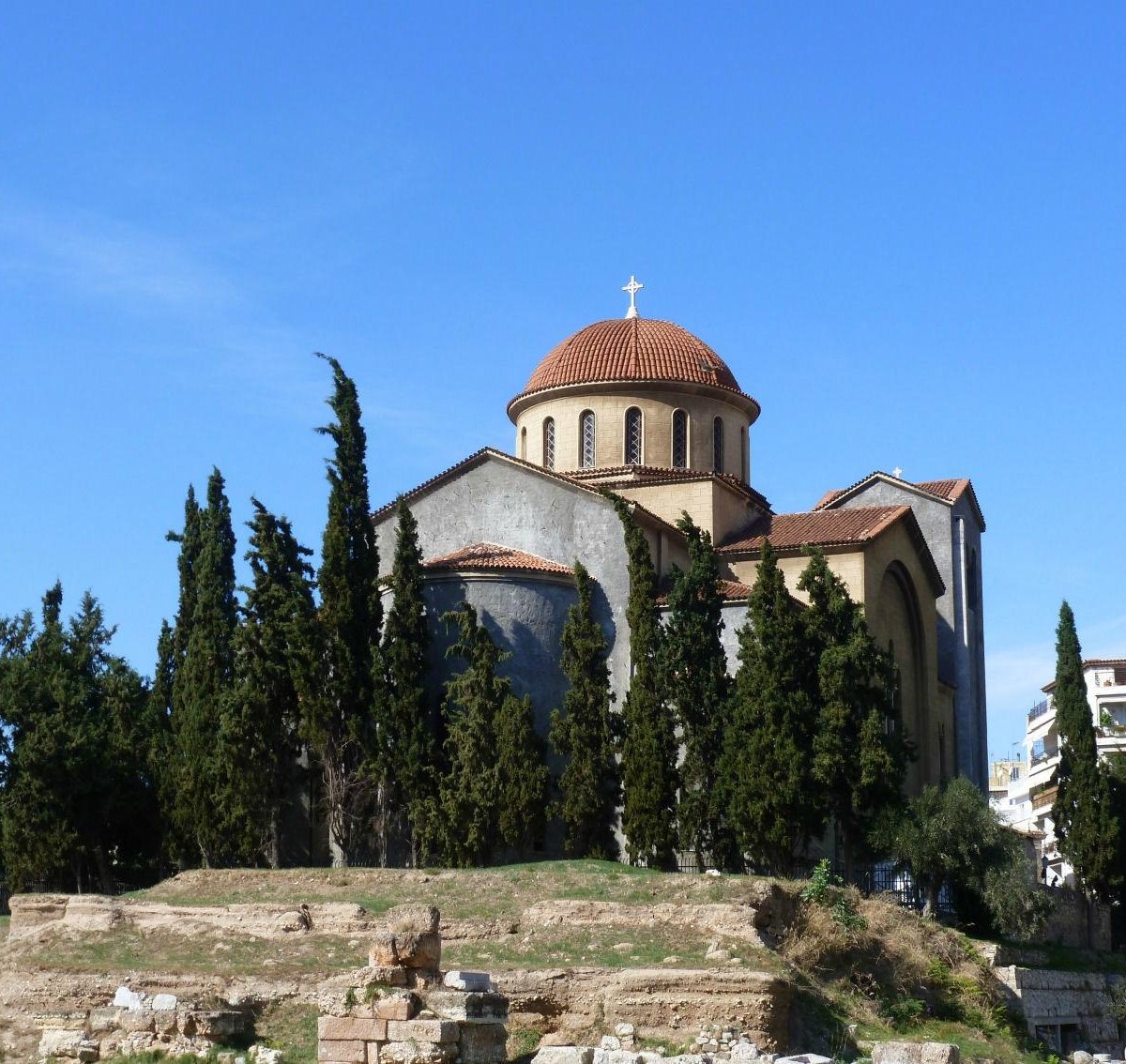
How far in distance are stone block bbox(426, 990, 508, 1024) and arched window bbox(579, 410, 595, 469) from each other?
19755mm

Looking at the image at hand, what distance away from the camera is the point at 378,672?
1067 inches

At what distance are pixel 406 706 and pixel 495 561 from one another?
3.27m

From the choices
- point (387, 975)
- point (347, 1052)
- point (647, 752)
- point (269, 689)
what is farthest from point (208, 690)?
point (347, 1052)

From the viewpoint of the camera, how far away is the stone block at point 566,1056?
15.2m

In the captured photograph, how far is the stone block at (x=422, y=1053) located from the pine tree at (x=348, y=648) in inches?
486

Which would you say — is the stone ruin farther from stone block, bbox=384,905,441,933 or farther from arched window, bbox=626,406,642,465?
arched window, bbox=626,406,642,465

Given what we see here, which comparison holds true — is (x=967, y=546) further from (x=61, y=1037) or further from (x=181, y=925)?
(x=61, y=1037)

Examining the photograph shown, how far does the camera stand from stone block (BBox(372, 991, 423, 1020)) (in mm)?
14789

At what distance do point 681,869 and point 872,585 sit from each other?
25.4 ft

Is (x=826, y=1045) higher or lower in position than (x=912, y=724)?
lower

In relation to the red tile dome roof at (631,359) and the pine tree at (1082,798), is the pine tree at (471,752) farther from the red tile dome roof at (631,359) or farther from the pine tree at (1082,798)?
the pine tree at (1082,798)

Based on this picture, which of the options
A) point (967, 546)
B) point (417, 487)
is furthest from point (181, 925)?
point (967, 546)

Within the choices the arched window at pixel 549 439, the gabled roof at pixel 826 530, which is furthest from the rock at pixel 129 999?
the arched window at pixel 549 439

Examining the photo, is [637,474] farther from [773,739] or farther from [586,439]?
[773,739]
